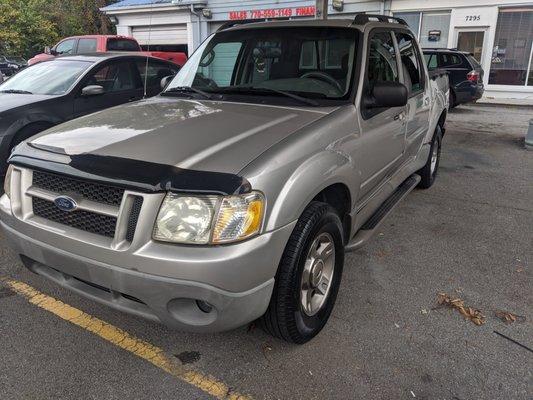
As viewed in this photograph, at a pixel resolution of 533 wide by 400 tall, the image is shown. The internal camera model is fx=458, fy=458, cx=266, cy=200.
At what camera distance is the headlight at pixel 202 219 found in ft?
6.97

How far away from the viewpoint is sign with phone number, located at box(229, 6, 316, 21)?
54.2 feet

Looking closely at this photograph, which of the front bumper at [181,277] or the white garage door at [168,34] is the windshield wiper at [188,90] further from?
the white garage door at [168,34]

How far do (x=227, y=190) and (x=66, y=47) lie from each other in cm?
1410

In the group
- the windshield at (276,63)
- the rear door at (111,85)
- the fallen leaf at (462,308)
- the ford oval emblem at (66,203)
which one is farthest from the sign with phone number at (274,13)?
the ford oval emblem at (66,203)

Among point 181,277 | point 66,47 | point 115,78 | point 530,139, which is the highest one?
point 66,47

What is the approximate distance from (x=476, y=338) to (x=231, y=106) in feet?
7.27

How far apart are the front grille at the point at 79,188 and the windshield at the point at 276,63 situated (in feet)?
5.10

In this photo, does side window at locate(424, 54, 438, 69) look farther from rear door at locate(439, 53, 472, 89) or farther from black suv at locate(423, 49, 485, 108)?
rear door at locate(439, 53, 472, 89)

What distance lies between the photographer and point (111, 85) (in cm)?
667

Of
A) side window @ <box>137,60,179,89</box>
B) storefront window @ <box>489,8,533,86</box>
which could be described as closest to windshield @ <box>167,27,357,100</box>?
side window @ <box>137,60,179,89</box>

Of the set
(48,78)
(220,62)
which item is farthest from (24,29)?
(220,62)

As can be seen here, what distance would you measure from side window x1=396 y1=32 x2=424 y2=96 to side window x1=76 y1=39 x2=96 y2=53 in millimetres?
10902

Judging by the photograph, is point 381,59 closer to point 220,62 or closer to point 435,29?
point 220,62

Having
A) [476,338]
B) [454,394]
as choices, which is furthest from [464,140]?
[454,394]
